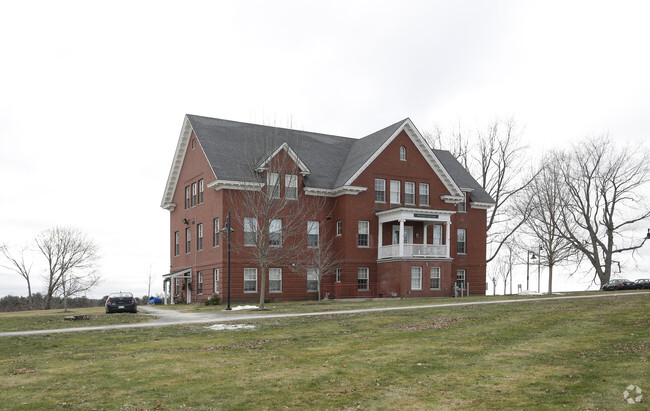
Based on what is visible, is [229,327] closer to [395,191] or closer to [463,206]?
[395,191]

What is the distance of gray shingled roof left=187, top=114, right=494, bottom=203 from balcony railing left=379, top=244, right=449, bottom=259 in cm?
606

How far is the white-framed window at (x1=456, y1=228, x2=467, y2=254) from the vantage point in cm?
5147

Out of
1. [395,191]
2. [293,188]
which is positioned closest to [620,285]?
[395,191]

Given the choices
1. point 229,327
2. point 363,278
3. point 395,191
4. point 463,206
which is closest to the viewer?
point 229,327

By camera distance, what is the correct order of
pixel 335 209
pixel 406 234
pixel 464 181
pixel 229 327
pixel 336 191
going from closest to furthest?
1. pixel 229 327
2. pixel 336 191
3. pixel 335 209
4. pixel 406 234
5. pixel 464 181

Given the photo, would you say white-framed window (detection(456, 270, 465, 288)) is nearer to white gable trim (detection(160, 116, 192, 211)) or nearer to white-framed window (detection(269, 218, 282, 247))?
white-framed window (detection(269, 218, 282, 247))

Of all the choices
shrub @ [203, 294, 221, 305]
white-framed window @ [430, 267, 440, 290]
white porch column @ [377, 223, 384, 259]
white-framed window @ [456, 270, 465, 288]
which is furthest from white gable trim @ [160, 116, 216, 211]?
white-framed window @ [456, 270, 465, 288]

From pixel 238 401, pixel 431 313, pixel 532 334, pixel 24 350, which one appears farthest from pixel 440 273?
pixel 238 401

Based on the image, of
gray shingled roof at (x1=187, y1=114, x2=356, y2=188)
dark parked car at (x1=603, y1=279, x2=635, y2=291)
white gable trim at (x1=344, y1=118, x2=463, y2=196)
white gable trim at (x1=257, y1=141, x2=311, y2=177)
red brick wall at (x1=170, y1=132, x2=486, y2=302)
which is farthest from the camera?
dark parked car at (x1=603, y1=279, x2=635, y2=291)

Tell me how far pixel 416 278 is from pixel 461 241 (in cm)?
903

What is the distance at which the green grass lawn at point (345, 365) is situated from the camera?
1224 cm

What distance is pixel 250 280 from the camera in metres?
42.4

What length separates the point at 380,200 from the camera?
153ft

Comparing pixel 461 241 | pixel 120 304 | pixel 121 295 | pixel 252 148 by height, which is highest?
pixel 252 148
